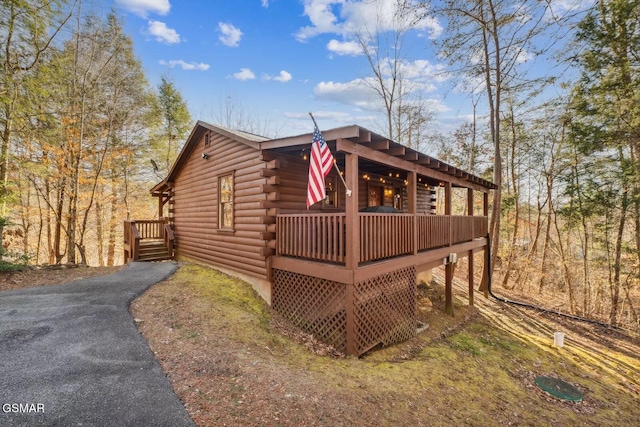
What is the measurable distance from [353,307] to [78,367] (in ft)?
13.3

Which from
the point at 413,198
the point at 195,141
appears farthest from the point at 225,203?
the point at 413,198

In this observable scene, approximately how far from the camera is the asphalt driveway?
2570mm

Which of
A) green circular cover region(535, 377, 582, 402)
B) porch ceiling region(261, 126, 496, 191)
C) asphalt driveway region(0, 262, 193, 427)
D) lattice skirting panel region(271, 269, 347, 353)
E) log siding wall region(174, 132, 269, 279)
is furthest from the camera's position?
log siding wall region(174, 132, 269, 279)

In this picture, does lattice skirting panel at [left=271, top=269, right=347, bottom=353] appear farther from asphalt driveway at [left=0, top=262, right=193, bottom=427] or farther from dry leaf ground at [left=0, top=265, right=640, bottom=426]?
asphalt driveway at [left=0, top=262, right=193, bottom=427]

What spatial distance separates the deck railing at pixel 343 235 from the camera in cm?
550

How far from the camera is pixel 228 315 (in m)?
5.50

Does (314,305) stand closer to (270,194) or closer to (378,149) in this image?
(270,194)

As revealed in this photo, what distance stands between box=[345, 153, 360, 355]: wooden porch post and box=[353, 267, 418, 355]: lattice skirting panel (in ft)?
0.38

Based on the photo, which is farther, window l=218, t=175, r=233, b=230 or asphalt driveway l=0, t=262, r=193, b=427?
window l=218, t=175, r=233, b=230

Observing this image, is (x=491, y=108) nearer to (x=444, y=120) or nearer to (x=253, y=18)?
(x=444, y=120)

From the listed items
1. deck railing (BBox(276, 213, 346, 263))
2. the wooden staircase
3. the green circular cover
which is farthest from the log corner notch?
the green circular cover

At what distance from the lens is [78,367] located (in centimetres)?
332

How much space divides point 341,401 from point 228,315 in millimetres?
3001

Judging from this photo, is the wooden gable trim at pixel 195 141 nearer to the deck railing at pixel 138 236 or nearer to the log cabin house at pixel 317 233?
the log cabin house at pixel 317 233
